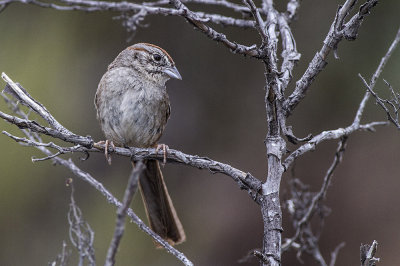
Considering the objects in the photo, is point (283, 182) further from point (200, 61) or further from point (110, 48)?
point (110, 48)

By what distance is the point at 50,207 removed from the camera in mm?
6121

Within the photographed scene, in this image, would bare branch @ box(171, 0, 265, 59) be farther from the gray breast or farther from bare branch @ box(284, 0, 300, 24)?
the gray breast

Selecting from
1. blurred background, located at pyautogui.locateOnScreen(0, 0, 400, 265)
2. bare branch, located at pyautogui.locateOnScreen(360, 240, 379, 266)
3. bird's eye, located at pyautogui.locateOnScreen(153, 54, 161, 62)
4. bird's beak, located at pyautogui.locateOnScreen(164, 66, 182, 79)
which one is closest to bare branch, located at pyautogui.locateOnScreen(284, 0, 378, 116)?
bare branch, located at pyautogui.locateOnScreen(360, 240, 379, 266)

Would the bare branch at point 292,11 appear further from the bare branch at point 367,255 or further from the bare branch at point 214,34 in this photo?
the bare branch at point 367,255

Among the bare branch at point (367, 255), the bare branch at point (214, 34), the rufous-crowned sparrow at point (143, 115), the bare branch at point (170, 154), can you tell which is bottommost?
the bare branch at point (367, 255)

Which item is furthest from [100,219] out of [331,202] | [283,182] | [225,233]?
[331,202]

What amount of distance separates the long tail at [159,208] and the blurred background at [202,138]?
1277 millimetres

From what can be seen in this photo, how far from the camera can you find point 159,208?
438cm

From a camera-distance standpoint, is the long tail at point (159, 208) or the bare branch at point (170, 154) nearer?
the bare branch at point (170, 154)

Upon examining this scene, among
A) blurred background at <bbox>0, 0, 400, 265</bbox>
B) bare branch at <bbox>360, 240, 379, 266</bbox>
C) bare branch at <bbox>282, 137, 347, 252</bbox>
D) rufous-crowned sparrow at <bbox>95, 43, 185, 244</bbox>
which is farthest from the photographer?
blurred background at <bbox>0, 0, 400, 265</bbox>

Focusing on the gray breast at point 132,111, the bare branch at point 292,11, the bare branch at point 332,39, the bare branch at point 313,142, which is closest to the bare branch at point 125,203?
the bare branch at point 313,142

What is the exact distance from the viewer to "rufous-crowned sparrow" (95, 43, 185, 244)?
4.39 metres

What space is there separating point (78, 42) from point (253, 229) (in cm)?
267

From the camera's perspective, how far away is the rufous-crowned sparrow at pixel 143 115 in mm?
4391
